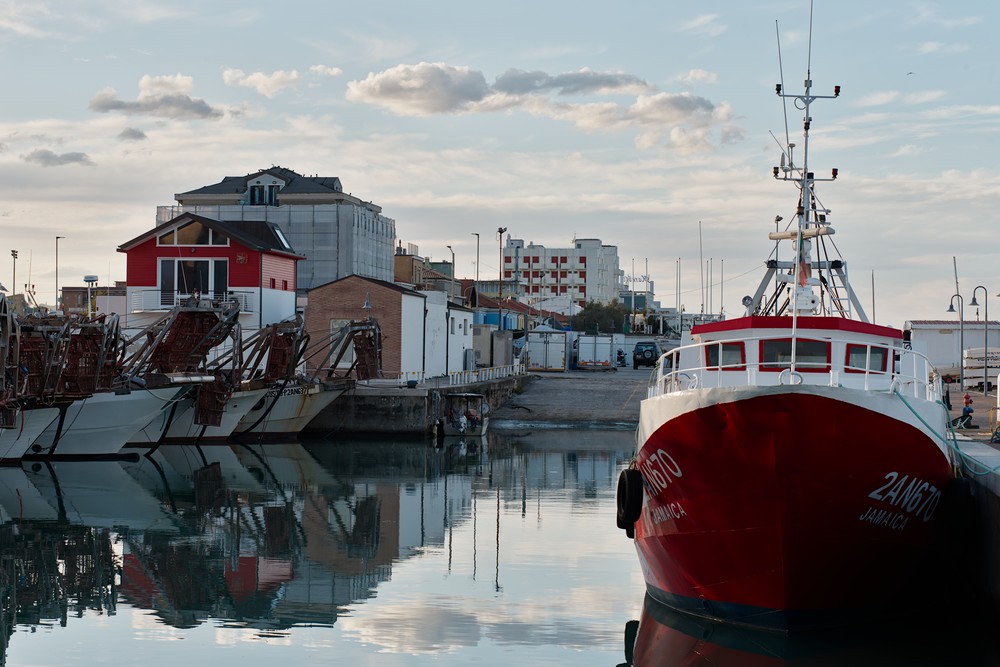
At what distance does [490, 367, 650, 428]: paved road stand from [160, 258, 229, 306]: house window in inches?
531

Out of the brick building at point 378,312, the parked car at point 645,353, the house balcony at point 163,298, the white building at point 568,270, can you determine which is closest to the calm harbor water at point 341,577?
the house balcony at point 163,298

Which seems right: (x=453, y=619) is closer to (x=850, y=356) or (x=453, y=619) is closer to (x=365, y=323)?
(x=850, y=356)

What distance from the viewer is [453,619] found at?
18562 mm

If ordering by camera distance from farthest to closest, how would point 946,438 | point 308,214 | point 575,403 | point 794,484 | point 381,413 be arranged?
point 308,214 < point 575,403 < point 381,413 < point 946,438 < point 794,484

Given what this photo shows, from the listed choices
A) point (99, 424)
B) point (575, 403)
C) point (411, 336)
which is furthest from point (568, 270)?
point (99, 424)

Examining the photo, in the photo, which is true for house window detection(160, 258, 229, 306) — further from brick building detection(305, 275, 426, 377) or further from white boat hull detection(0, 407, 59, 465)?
white boat hull detection(0, 407, 59, 465)

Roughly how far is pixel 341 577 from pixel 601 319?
97803 mm

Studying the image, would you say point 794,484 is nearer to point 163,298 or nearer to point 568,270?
point 163,298

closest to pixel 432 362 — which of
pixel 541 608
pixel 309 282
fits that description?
pixel 309 282

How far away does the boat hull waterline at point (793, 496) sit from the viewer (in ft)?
51.8

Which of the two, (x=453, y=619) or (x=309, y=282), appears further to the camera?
(x=309, y=282)

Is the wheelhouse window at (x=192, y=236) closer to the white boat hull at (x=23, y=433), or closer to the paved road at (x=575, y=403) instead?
the white boat hull at (x=23, y=433)

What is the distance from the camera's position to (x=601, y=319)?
4675 inches

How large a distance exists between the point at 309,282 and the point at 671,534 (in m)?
69.0
